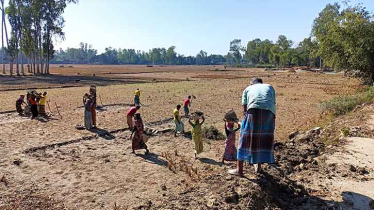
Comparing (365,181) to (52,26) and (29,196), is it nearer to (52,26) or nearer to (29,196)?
(29,196)

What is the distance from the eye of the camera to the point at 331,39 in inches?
1022

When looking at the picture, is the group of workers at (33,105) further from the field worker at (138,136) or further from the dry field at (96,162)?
the field worker at (138,136)

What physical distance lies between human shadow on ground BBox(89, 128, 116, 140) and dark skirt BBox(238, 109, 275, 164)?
7139 mm

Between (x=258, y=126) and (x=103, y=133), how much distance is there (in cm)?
810

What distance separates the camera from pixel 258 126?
17.0ft

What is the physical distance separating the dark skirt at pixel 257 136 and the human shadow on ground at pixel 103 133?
714cm

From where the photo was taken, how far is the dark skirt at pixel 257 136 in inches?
203

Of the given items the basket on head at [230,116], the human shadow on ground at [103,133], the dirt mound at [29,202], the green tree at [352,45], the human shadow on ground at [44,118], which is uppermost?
the green tree at [352,45]

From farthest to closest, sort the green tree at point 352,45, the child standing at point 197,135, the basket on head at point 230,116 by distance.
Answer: the green tree at point 352,45, the child standing at point 197,135, the basket on head at point 230,116

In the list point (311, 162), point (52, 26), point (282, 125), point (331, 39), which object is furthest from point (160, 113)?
point (52, 26)

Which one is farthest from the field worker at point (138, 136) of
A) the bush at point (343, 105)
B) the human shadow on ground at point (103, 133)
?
the bush at point (343, 105)

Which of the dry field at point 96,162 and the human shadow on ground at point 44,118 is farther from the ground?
the human shadow on ground at point 44,118

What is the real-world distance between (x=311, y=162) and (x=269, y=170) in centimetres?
147

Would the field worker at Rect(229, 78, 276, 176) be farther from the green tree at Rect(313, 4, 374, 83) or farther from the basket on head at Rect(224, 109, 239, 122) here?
the green tree at Rect(313, 4, 374, 83)
